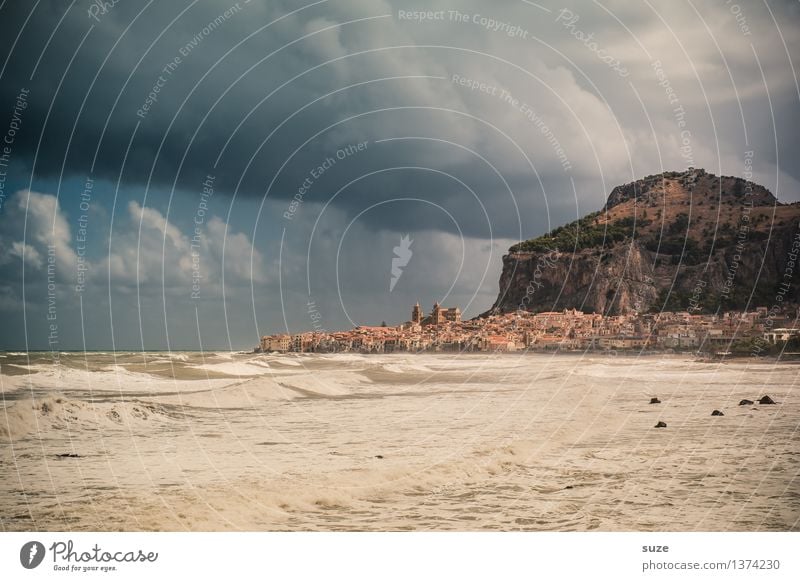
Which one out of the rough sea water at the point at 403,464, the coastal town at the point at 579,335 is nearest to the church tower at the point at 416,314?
the coastal town at the point at 579,335

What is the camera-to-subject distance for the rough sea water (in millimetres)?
9562

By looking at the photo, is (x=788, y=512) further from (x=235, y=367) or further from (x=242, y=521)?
(x=235, y=367)

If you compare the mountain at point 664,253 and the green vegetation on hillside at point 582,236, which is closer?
the mountain at point 664,253

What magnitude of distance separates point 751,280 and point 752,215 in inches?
536

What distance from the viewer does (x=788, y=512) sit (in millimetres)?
9820

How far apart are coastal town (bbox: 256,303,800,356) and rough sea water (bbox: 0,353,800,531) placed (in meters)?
39.8

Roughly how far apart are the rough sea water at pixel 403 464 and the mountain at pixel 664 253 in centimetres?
6750

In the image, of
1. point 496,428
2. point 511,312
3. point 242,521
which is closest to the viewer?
point 242,521

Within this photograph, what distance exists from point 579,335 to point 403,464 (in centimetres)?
7125

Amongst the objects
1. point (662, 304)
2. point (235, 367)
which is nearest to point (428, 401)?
point (235, 367)

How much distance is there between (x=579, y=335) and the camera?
81.1m
